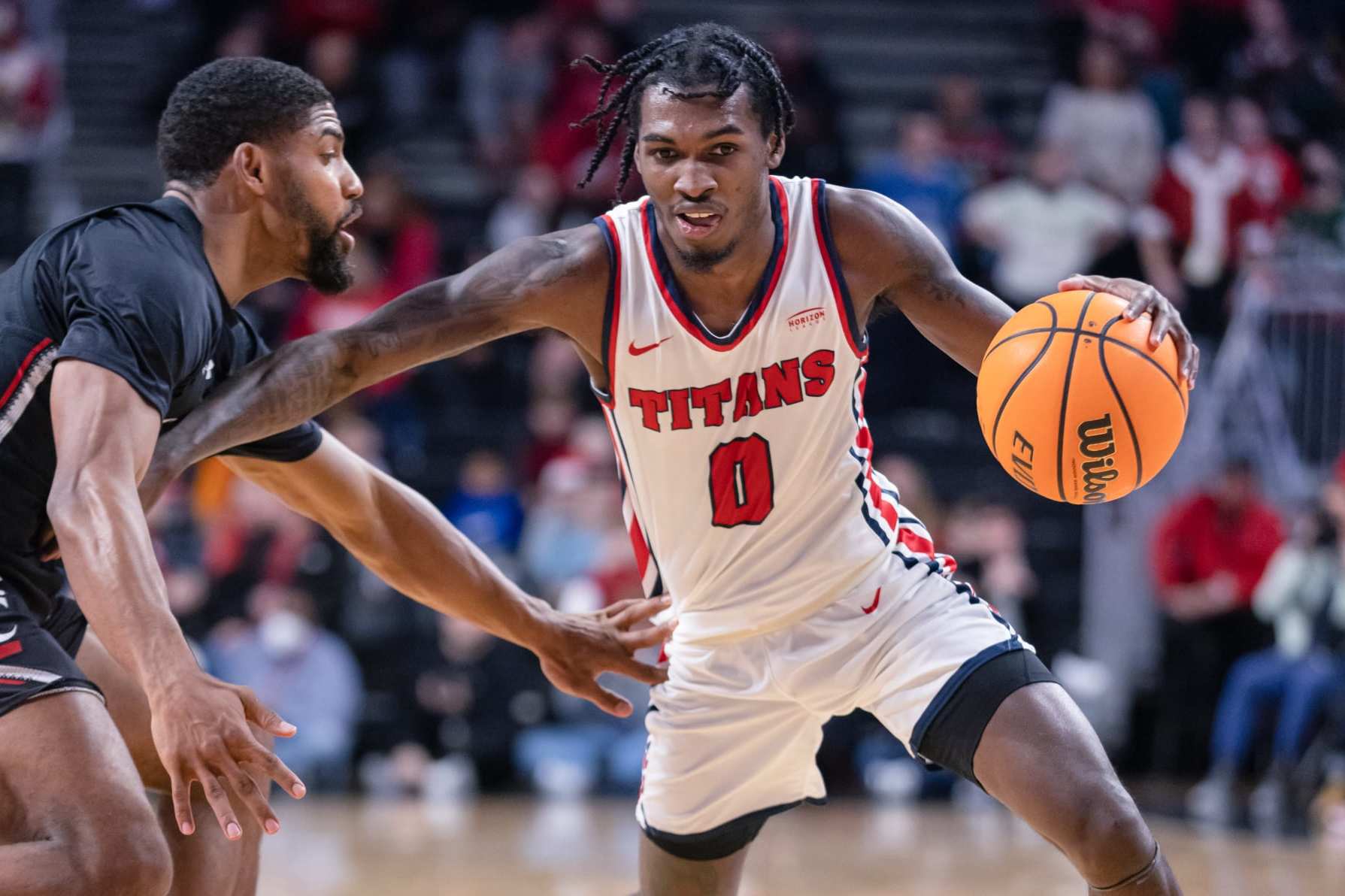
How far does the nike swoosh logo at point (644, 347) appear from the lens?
423 cm

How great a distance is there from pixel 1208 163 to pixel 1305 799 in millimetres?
4557

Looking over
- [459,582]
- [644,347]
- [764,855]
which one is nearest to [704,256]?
[644,347]

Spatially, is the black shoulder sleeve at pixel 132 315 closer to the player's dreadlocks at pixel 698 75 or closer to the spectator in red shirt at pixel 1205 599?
the player's dreadlocks at pixel 698 75

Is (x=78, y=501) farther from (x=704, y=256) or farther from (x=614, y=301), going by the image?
(x=704, y=256)

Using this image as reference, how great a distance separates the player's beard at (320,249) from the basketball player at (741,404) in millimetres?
285

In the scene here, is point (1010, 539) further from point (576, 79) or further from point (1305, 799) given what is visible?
point (576, 79)

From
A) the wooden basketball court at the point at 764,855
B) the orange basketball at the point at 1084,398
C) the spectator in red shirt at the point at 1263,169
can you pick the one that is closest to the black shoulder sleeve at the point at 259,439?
the orange basketball at the point at 1084,398

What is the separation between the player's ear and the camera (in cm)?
412

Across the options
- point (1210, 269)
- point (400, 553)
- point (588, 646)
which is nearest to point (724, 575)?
point (588, 646)

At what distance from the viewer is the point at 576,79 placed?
1229 cm

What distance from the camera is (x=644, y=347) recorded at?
4.24 m

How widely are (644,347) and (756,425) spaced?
0.35 metres

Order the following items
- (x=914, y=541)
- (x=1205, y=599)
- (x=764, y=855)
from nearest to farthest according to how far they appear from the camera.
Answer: (x=914, y=541) < (x=764, y=855) < (x=1205, y=599)

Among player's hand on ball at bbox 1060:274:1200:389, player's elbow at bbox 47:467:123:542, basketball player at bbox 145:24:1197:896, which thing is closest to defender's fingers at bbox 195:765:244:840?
player's elbow at bbox 47:467:123:542
